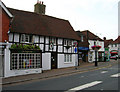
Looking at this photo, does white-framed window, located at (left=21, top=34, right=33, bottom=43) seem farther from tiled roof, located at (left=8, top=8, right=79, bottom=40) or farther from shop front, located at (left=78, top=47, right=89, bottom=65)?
shop front, located at (left=78, top=47, right=89, bottom=65)

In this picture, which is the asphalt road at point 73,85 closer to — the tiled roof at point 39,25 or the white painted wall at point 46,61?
the white painted wall at point 46,61

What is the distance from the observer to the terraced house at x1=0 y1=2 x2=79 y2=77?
15.1 meters

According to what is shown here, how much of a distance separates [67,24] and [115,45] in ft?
119

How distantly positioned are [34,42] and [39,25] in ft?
10.4

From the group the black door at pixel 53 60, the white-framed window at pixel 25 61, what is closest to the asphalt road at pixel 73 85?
the white-framed window at pixel 25 61

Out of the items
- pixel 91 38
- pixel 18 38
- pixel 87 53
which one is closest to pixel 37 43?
pixel 18 38

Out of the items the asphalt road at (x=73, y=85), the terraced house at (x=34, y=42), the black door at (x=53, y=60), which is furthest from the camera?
the black door at (x=53, y=60)

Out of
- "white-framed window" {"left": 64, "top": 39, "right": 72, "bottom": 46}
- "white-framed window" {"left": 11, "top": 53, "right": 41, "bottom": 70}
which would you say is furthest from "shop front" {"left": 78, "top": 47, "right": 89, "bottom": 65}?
"white-framed window" {"left": 11, "top": 53, "right": 41, "bottom": 70}

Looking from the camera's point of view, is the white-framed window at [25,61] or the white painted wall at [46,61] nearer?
the white-framed window at [25,61]

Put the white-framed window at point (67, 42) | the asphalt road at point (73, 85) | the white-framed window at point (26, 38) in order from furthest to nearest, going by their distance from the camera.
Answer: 1. the white-framed window at point (67, 42)
2. the white-framed window at point (26, 38)
3. the asphalt road at point (73, 85)

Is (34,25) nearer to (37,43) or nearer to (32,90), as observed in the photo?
(37,43)

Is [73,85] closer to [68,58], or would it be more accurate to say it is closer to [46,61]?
[46,61]

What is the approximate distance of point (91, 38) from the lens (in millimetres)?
31781

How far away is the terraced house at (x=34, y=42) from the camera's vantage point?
15.1 metres
